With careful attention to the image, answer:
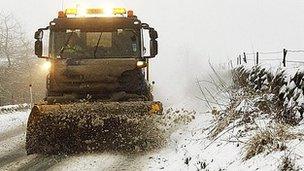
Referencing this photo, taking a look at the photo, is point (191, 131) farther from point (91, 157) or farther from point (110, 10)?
point (110, 10)

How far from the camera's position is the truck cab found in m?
9.05

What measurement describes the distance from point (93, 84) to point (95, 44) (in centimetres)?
96

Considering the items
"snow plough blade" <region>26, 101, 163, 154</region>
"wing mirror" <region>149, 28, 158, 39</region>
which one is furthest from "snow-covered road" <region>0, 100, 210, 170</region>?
"wing mirror" <region>149, 28, 158, 39</region>

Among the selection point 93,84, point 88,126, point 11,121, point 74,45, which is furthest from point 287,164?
point 11,121

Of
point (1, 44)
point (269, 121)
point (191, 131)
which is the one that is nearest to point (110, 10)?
point (191, 131)

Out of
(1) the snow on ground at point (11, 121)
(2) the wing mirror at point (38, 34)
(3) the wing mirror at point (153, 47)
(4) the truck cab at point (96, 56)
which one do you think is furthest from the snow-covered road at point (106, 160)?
(1) the snow on ground at point (11, 121)

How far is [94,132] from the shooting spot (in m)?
9.09

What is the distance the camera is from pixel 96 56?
9453 millimetres

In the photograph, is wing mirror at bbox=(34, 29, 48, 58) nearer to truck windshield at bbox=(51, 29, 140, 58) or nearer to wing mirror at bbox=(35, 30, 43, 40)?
wing mirror at bbox=(35, 30, 43, 40)

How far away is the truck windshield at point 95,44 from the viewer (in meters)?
9.45

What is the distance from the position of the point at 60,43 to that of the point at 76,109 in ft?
5.96

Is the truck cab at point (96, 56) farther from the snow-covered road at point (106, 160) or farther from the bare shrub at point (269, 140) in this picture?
the bare shrub at point (269, 140)

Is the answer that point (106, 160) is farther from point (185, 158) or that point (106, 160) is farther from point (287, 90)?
point (287, 90)

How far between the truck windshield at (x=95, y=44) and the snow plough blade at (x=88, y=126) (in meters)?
1.41
